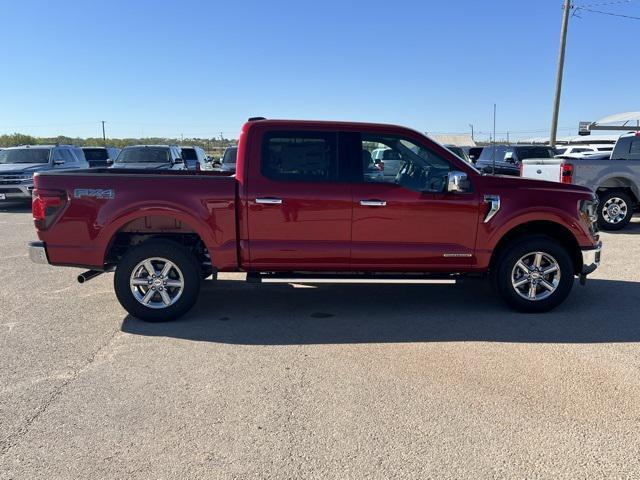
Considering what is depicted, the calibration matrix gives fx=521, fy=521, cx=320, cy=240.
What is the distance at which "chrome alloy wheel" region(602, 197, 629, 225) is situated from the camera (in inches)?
445

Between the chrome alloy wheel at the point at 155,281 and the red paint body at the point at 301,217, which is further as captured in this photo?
the chrome alloy wheel at the point at 155,281

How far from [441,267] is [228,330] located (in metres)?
2.31

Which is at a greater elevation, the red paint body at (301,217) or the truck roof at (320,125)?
the truck roof at (320,125)

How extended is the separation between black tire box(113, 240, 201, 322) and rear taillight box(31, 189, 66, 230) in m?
0.81

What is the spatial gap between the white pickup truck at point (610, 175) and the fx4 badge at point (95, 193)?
887 centimetres

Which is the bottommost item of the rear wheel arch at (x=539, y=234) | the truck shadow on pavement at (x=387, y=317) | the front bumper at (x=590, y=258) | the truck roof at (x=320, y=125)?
the truck shadow on pavement at (x=387, y=317)

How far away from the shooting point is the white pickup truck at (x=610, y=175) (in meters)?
10.9

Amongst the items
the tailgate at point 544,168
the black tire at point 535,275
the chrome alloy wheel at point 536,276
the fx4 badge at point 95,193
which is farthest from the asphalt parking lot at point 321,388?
the tailgate at point 544,168

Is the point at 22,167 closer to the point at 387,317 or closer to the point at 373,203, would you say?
the point at 373,203

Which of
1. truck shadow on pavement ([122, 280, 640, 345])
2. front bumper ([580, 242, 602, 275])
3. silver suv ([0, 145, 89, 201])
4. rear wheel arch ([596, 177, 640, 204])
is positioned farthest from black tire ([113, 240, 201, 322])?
silver suv ([0, 145, 89, 201])

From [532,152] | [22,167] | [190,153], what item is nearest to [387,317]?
[532,152]

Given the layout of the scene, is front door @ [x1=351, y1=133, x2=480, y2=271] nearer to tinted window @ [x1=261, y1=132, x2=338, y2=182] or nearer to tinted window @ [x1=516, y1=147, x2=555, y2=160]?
tinted window @ [x1=261, y1=132, x2=338, y2=182]

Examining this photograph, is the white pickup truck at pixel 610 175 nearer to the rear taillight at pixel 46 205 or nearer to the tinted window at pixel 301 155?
the tinted window at pixel 301 155

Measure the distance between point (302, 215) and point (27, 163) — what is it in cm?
1418
